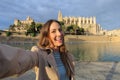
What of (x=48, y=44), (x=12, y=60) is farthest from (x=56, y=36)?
(x=12, y=60)

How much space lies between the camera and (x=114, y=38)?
115938mm

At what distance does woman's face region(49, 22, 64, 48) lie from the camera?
2320mm

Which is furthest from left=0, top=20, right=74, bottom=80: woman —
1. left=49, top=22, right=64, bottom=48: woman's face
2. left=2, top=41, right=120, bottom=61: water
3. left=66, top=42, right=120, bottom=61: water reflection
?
left=66, top=42, right=120, bottom=61: water reflection

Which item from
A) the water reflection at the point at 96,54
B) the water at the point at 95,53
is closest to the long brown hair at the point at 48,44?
the water at the point at 95,53

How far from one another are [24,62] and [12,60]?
6.3 inches

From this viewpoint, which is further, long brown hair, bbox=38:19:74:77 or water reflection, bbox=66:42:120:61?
water reflection, bbox=66:42:120:61

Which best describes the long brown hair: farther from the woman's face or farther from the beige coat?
the beige coat

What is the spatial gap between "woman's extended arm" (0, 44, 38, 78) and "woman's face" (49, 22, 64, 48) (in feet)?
2.30

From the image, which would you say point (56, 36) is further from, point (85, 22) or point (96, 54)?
point (85, 22)

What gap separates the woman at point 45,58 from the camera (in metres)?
1.38

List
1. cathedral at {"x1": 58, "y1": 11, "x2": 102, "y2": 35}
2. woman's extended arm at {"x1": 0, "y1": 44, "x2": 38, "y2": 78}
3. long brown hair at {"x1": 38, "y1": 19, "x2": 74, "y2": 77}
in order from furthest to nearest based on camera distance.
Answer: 1. cathedral at {"x1": 58, "y1": 11, "x2": 102, "y2": 35}
2. long brown hair at {"x1": 38, "y1": 19, "x2": 74, "y2": 77}
3. woman's extended arm at {"x1": 0, "y1": 44, "x2": 38, "y2": 78}

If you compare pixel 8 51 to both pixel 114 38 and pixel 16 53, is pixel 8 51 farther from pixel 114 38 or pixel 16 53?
pixel 114 38

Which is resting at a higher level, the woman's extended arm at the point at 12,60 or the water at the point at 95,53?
the woman's extended arm at the point at 12,60

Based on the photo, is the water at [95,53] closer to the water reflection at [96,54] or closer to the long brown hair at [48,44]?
the water reflection at [96,54]
